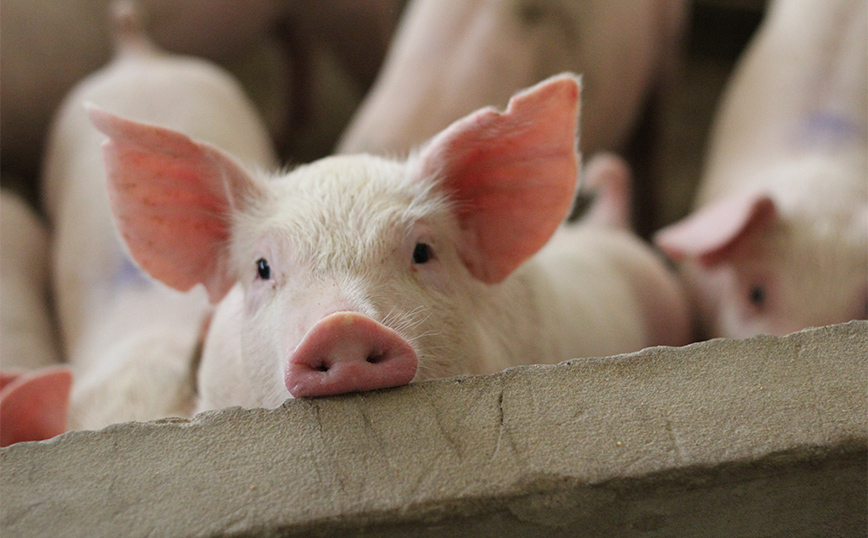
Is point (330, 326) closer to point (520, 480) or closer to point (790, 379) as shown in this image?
point (520, 480)

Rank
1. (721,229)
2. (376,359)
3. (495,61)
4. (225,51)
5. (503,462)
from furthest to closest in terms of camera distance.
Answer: (225,51) → (495,61) → (721,229) → (376,359) → (503,462)

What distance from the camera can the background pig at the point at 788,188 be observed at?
2340 mm

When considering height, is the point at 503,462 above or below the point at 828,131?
above

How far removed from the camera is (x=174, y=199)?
1606mm

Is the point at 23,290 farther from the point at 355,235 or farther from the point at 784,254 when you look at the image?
the point at 784,254

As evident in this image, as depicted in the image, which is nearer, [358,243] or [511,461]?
[511,461]

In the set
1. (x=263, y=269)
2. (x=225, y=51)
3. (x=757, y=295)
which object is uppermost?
(x=263, y=269)

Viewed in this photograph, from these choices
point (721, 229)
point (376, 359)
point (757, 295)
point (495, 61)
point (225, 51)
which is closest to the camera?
point (376, 359)

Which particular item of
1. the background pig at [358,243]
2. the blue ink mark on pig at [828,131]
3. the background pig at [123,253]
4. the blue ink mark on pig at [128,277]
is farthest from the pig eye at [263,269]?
the blue ink mark on pig at [828,131]

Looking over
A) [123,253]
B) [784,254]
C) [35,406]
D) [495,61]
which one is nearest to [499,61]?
[495,61]

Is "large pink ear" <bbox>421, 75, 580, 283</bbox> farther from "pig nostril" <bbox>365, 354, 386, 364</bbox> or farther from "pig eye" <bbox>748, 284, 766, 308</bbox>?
"pig eye" <bbox>748, 284, 766, 308</bbox>

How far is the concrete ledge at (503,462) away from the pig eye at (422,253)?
0.33 m

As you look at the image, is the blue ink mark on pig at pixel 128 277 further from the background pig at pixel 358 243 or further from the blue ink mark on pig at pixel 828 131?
the blue ink mark on pig at pixel 828 131

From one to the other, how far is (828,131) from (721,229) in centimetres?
87
